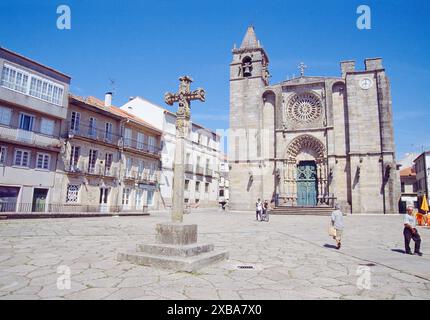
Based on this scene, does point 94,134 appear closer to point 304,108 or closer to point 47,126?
point 47,126

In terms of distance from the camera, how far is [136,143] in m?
30.1

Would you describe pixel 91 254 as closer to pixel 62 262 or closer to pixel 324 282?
pixel 62 262

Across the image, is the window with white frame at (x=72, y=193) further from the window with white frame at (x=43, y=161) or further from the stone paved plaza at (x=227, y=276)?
the stone paved plaza at (x=227, y=276)

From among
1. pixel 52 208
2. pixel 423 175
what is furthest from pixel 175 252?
pixel 423 175

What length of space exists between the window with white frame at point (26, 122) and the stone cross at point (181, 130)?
18484mm

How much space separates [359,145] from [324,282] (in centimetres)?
2428

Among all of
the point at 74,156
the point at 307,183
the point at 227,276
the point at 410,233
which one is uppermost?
the point at 74,156

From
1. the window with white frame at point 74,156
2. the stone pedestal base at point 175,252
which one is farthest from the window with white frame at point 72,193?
the stone pedestal base at point 175,252

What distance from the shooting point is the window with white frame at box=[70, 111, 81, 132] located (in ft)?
79.5

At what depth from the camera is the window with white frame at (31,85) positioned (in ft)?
64.1

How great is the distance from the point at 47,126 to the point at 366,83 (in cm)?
2672

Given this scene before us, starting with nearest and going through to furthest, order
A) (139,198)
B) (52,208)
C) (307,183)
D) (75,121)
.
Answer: (52,208)
(75,121)
(307,183)
(139,198)

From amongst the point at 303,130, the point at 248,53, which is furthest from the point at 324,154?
the point at 248,53

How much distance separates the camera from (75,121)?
80.5 feet
